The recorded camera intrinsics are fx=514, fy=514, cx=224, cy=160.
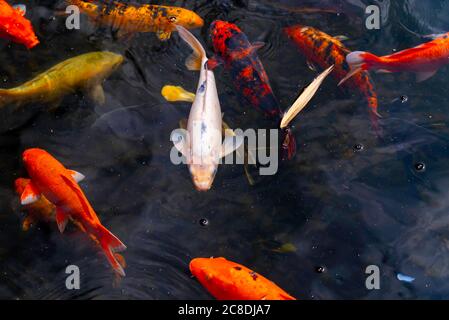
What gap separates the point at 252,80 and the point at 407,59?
4.77 ft

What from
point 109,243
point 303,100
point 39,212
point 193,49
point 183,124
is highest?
point 193,49

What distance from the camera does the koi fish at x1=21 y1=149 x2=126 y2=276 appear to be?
4.10 metres

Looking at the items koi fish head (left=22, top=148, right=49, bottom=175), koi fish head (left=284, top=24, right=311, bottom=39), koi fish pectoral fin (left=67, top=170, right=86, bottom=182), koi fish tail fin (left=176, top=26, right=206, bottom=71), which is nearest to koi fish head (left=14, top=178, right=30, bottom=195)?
koi fish head (left=22, top=148, right=49, bottom=175)

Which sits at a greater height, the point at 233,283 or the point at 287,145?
the point at 287,145

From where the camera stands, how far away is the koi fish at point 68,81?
15.7 ft

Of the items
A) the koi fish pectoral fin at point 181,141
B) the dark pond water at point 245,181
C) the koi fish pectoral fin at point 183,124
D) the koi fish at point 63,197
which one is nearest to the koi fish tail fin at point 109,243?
the koi fish at point 63,197

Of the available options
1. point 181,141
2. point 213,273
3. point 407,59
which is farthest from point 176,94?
point 407,59

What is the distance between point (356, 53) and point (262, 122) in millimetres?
1068

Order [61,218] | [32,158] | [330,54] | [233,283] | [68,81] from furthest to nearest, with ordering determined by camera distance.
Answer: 1. [330,54]
2. [68,81]
3. [32,158]
4. [61,218]
5. [233,283]

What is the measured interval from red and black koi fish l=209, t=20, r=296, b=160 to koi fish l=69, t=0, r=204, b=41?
466mm

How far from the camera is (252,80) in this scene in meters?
4.78

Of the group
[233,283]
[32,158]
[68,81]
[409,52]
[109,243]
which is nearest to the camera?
[233,283]

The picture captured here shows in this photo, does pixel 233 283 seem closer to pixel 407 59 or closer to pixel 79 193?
pixel 79 193

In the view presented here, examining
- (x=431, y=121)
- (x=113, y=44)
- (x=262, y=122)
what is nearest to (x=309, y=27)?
(x=262, y=122)
